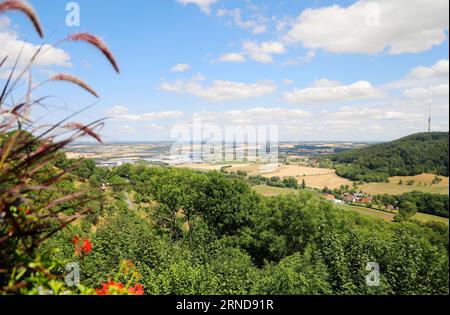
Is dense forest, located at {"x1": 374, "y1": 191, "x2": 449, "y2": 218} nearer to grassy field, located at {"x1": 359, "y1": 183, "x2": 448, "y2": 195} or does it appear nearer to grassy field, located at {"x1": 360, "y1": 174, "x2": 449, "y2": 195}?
grassy field, located at {"x1": 359, "y1": 183, "x2": 448, "y2": 195}

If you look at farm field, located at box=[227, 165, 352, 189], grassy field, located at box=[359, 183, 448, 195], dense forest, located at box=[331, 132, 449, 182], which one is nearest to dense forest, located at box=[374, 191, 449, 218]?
grassy field, located at box=[359, 183, 448, 195]

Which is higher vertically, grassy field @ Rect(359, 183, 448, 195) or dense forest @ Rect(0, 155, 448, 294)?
dense forest @ Rect(0, 155, 448, 294)

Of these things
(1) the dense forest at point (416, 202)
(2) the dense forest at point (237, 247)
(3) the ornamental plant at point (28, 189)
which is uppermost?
(3) the ornamental plant at point (28, 189)

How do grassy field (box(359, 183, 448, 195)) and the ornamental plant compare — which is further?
grassy field (box(359, 183, 448, 195))

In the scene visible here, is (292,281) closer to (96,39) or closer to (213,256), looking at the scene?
(96,39)

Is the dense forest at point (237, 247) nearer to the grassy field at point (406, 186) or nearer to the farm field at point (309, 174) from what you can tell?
the grassy field at point (406, 186)

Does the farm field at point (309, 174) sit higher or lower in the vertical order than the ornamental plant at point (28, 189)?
lower

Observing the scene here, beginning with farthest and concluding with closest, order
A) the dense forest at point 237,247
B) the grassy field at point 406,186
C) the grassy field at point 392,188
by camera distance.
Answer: the grassy field at point 392,188 < the grassy field at point 406,186 < the dense forest at point 237,247

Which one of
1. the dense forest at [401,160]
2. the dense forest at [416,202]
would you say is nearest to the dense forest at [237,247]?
the dense forest at [416,202]

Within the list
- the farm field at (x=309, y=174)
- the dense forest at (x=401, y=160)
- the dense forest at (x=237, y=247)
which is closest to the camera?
the dense forest at (x=237, y=247)
